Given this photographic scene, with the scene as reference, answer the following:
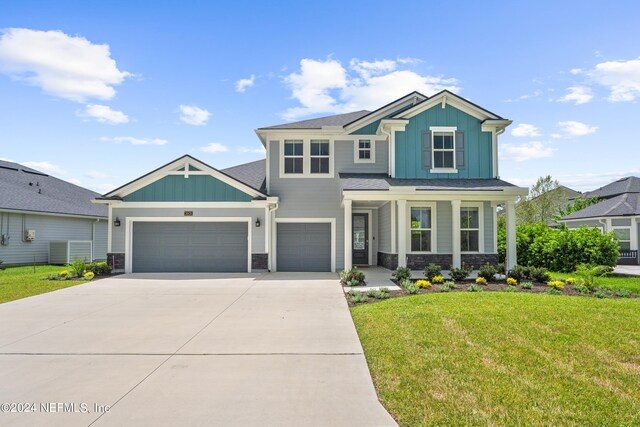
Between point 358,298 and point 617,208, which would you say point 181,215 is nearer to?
point 358,298

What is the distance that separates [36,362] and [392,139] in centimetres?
1236

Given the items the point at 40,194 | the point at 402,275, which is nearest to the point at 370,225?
the point at 402,275

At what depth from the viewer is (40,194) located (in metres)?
20.7

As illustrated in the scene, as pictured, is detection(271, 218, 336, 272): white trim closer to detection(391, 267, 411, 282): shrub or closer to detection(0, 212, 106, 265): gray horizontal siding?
detection(391, 267, 411, 282): shrub

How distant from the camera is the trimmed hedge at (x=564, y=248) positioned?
576 inches

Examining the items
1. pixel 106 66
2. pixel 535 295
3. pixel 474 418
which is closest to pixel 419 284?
pixel 535 295

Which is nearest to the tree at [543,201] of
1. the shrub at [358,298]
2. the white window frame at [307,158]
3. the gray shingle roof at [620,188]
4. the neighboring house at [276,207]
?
the gray shingle roof at [620,188]

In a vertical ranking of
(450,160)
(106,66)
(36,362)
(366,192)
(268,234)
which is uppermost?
(106,66)

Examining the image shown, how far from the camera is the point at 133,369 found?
482cm

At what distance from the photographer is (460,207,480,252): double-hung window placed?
14.7m

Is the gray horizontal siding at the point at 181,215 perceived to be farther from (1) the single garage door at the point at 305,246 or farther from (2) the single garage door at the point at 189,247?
(1) the single garage door at the point at 305,246

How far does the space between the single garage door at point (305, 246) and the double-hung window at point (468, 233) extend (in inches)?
199

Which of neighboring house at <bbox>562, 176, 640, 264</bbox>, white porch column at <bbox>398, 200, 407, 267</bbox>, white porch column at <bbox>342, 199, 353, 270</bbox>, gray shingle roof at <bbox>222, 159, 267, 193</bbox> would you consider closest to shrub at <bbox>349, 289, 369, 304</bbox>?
white porch column at <bbox>342, 199, 353, 270</bbox>

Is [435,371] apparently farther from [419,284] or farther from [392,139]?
[392,139]
